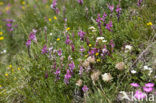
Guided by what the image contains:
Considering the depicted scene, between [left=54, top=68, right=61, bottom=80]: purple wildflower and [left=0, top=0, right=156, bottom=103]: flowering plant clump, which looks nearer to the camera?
[left=0, top=0, right=156, bottom=103]: flowering plant clump

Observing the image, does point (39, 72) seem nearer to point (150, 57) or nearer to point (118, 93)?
point (118, 93)

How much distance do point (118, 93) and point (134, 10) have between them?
1.48 metres

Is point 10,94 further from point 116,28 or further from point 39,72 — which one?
point 116,28

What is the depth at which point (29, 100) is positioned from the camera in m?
2.50

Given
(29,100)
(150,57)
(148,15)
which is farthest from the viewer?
(148,15)

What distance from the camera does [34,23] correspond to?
14.5ft

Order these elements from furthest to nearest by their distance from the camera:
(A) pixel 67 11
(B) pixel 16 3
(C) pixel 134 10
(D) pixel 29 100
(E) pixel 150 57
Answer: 1. (B) pixel 16 3
2. (A) pixel 67 11
3. (C) pixel 134 10
4. (D) pixel 29 100
5. (E) pixel 150 57

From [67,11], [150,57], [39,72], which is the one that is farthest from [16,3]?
[150,57]

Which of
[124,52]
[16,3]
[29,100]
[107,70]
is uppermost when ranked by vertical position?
[16,3]

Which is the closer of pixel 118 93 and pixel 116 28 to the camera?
pixel 118 93

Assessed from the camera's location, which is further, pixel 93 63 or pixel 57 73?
pixel 57 73

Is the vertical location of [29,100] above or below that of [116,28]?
below

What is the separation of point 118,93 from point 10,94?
1515 mm

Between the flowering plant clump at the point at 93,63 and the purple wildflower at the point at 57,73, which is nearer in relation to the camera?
the flowering plant clump at the point at 93,63
